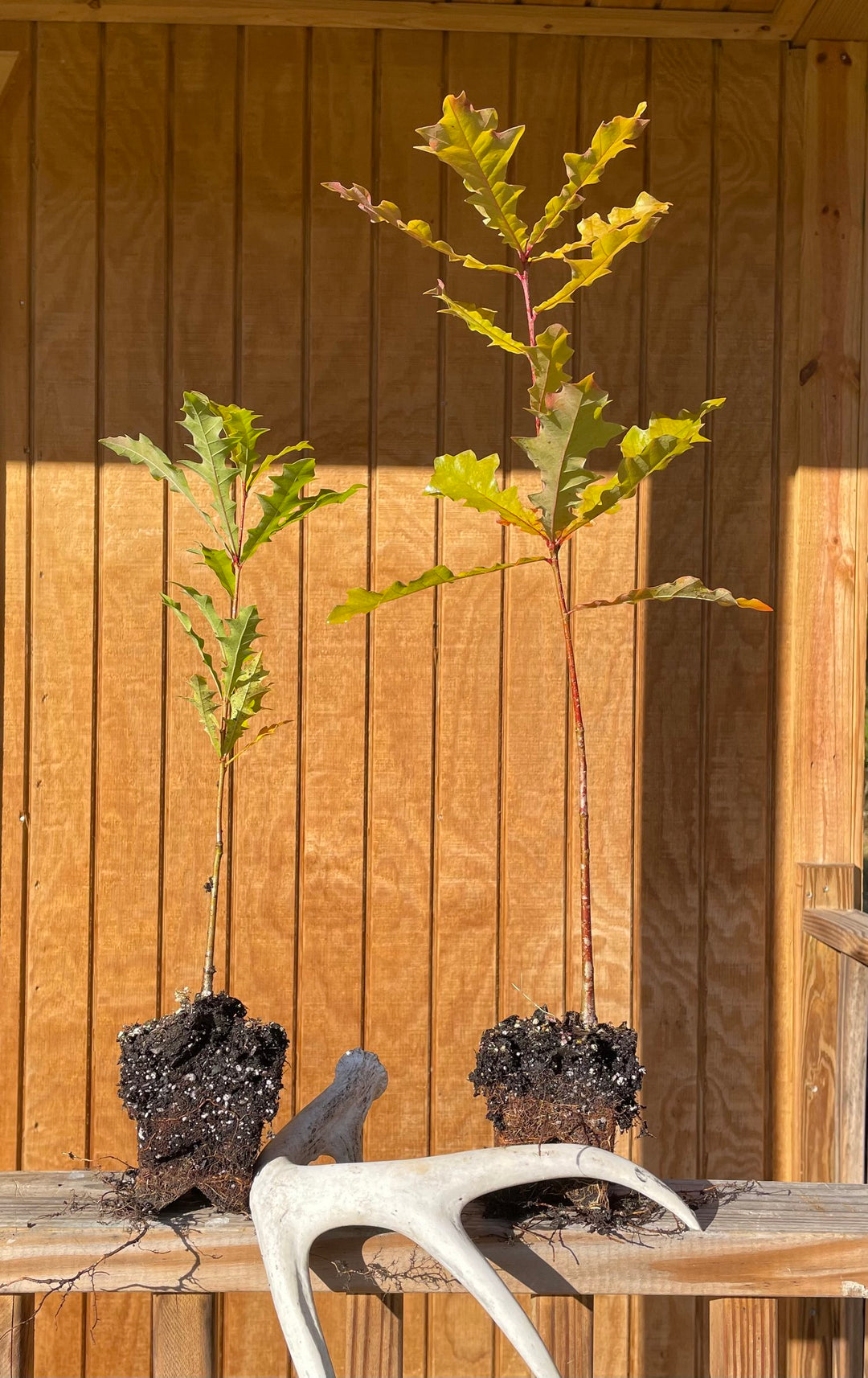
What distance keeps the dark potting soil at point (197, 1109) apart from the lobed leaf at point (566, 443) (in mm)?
686

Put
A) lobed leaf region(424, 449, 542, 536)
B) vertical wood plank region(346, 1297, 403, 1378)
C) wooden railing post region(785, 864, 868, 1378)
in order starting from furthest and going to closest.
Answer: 1. wooden railing post region(785, 864, 868, 1378)
2. vertical wood plank region(346, 1297, 403, 1378)
3. lobed leaf region(424, 449, 542, 536)

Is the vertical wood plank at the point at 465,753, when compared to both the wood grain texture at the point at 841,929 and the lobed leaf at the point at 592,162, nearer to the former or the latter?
the wood grain texture at the point at 841,929

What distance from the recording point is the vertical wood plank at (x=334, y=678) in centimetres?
205

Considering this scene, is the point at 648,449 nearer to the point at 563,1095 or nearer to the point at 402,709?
the point at 563,1095

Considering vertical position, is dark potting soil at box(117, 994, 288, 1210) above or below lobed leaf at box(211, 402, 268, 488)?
below

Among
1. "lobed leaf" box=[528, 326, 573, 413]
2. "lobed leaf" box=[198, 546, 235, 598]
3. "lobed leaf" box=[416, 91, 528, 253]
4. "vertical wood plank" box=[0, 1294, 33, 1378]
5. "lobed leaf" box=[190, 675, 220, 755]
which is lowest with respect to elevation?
"vertical wood plank" box=[0, 1294, 33, 1378]

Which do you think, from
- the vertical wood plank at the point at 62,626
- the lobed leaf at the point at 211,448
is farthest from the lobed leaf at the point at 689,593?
the vertical wood plank at the point at 62,626

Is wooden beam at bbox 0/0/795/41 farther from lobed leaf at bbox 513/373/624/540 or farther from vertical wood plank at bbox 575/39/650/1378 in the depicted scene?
lobed leaf at bbox 513/373/624/540

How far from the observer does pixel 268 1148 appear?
125 centimetres

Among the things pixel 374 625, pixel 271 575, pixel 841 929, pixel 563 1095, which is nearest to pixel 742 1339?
pixel 563 1095

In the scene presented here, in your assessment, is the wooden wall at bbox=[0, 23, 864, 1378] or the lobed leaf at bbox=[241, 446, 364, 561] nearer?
A: the lobed leaf at bbox=[241, 446, 364, 561]

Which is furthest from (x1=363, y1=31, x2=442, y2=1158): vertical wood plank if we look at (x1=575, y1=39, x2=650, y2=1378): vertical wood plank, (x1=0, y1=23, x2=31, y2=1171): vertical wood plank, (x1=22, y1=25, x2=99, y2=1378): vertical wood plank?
(x1=0, y1=23, x2=31, y2=1171): vertical wood plank

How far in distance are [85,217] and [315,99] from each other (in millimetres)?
488

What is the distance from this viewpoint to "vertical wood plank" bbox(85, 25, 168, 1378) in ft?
6.64
